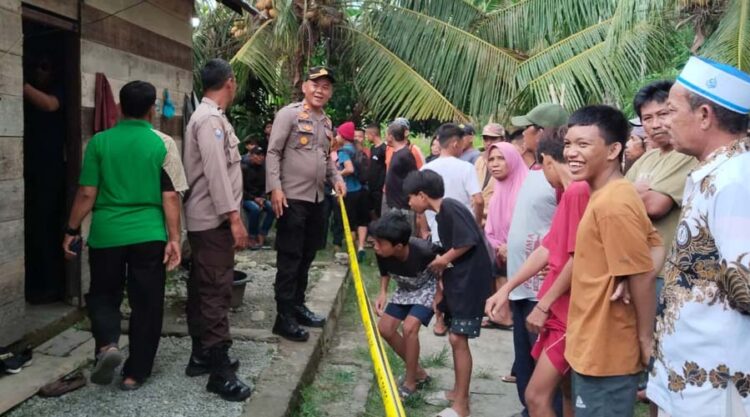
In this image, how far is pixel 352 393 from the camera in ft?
14.4

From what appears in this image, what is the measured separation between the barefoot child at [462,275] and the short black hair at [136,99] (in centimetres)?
174

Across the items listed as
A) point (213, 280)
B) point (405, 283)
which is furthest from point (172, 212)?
point (405, 283)

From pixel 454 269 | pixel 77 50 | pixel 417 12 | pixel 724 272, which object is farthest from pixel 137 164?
pixel 417 12

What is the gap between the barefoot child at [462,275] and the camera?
12.7 feet

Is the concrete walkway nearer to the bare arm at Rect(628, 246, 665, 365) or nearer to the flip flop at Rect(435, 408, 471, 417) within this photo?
the flip flop at Rect(435, 408, 471, 417)

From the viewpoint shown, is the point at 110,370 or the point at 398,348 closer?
the point at 110,370

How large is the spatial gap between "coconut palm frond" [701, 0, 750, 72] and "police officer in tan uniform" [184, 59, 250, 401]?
5714mm

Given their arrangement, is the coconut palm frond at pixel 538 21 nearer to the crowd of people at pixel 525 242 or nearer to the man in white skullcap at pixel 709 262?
the crowd of people at pixel 525 242

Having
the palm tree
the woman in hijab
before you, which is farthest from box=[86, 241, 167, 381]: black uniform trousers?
the palm tree

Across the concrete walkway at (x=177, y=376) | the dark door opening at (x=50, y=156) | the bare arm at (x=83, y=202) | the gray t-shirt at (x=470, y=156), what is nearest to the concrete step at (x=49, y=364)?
the concrete walkway at (x=177, y=376)

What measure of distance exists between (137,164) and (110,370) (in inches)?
42.6

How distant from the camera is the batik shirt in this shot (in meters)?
1.85

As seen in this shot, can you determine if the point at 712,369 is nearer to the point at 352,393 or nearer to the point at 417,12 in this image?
the point at 352,393

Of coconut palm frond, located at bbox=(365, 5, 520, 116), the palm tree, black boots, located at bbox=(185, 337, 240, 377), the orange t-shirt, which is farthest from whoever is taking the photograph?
coconut palm frond, located at bbox=(365, 5, 520, 116)
